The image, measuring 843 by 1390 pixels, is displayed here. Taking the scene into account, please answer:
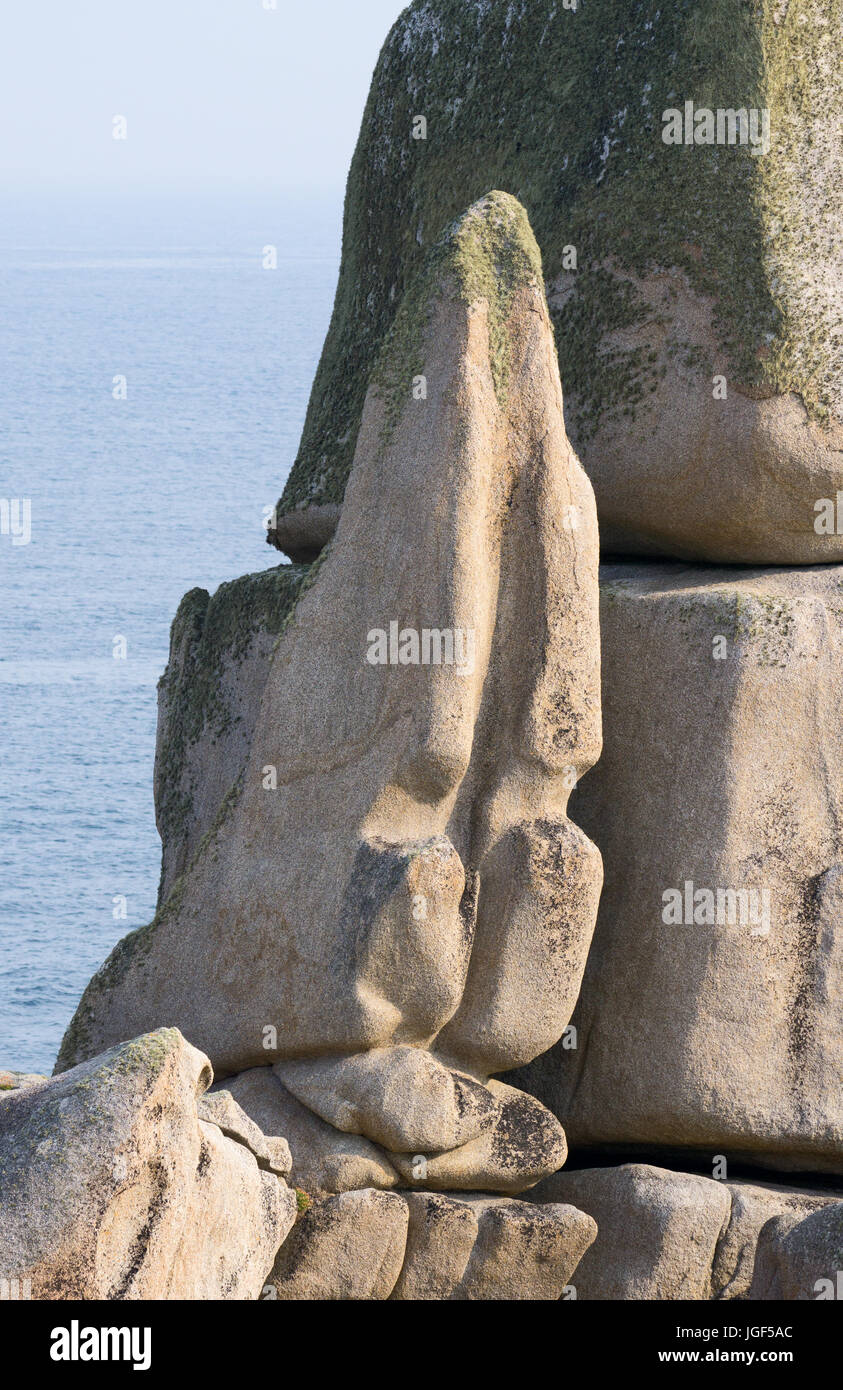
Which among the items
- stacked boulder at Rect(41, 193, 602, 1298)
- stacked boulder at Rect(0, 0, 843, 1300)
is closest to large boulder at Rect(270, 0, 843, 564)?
stacked boulder at Rect(0, 0, 843, 1300)

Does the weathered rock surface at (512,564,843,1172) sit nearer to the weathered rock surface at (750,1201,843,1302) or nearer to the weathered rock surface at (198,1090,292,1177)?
the weathered rock surface at (750,1201,843,1302)

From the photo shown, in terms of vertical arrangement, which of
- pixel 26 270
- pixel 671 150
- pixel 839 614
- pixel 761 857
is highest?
pixel 26 270

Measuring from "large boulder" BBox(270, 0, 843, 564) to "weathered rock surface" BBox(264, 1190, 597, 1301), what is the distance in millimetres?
2525

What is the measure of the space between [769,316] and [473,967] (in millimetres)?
2493

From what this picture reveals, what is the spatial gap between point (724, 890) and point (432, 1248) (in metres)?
1.57

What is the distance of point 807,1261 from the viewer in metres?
6.14

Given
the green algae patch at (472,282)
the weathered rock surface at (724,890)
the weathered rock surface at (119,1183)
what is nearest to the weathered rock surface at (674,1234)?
the weathered rock surface at (724,890)

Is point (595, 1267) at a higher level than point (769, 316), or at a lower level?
lower

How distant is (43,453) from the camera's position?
36469 millimetres

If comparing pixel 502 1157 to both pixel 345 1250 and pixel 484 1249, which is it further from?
pixel 345 1250

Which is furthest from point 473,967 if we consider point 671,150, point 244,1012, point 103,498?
point 103,498

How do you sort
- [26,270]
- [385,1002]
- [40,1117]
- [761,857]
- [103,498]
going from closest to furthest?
[40,1117] < [385,1002] < [761,857] < [103,498] < [26,270]

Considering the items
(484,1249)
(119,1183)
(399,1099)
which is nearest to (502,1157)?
(484,1249)

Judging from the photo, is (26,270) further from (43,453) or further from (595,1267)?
(595,1267)
